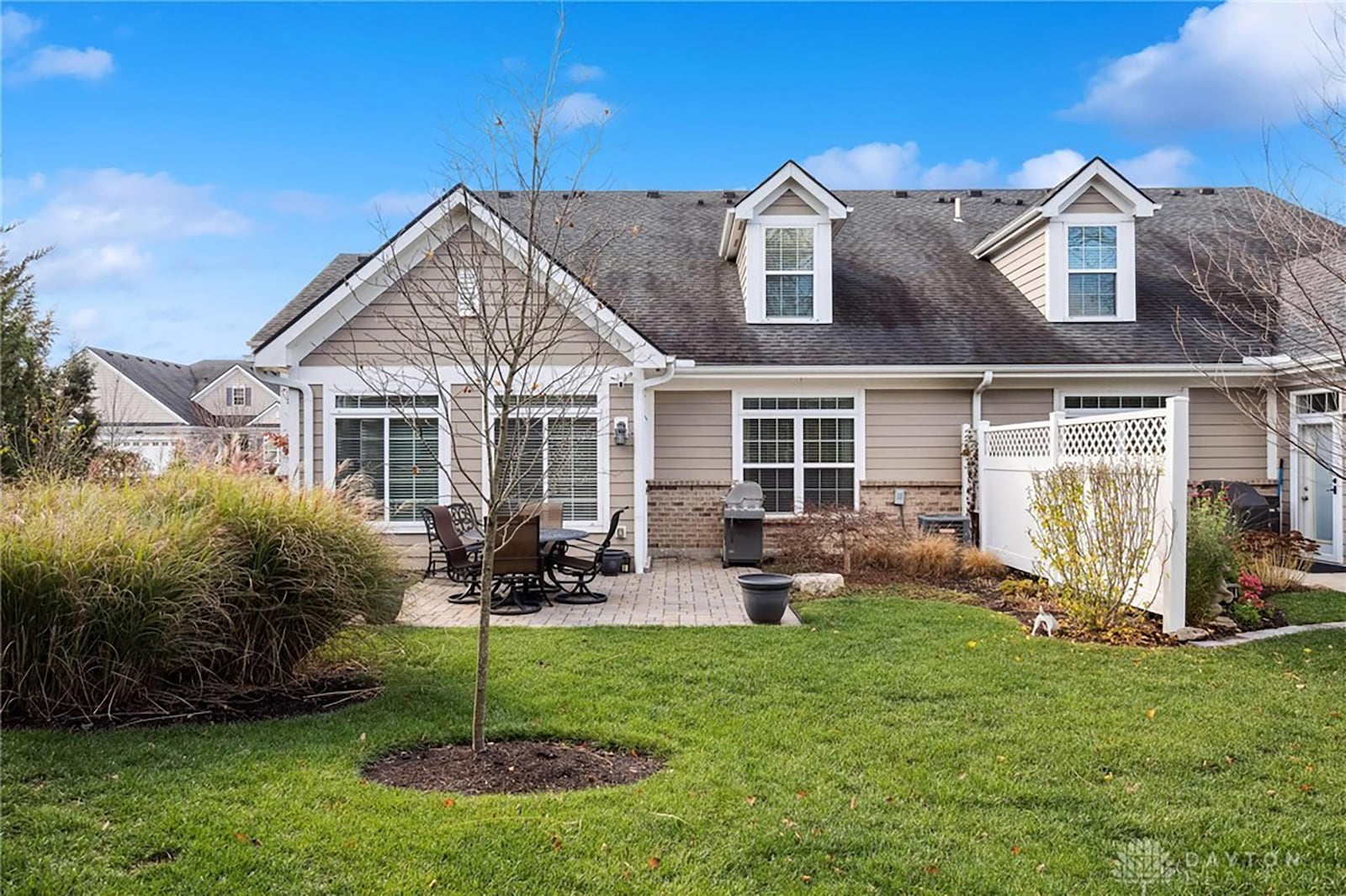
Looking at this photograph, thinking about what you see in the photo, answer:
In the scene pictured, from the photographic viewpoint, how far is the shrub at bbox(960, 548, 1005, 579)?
36.3 feet

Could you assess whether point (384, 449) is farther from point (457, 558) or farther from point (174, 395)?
point (174, 395)

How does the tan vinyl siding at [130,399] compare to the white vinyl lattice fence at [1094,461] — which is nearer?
the white vinyl lattice fence at [1094,461]

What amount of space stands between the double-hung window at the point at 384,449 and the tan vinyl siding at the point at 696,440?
335 cm

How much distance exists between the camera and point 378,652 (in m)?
6.62

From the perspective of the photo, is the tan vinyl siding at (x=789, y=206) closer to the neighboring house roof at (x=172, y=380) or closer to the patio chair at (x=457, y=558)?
the patio chair at (x=457, y=558)

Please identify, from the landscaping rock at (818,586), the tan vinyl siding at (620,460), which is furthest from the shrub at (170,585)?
the tan vinyl siding at (620,460)

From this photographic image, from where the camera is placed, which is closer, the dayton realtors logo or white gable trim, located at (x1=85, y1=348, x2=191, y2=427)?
the dayton realtors logo

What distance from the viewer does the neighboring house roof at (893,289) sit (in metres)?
Answer: 13.1

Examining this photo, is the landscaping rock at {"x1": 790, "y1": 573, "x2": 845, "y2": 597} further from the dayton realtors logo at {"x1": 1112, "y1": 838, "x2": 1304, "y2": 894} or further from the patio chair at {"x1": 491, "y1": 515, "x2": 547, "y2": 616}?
the dayton realtors logo at {"x1": 1112, "y1": 838, "x2": 1304, "y2": 894}

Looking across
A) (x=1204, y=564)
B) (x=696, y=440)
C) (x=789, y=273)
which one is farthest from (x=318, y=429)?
(x=1204, y=564)

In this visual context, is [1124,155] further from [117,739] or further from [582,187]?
[117,739]

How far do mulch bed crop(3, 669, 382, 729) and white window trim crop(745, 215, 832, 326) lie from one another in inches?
369

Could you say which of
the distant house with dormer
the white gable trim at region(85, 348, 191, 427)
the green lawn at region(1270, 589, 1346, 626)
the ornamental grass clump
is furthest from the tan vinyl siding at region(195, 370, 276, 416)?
the green lawn at region(1270, 589, 1346, 626)

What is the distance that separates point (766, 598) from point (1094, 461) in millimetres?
3696
